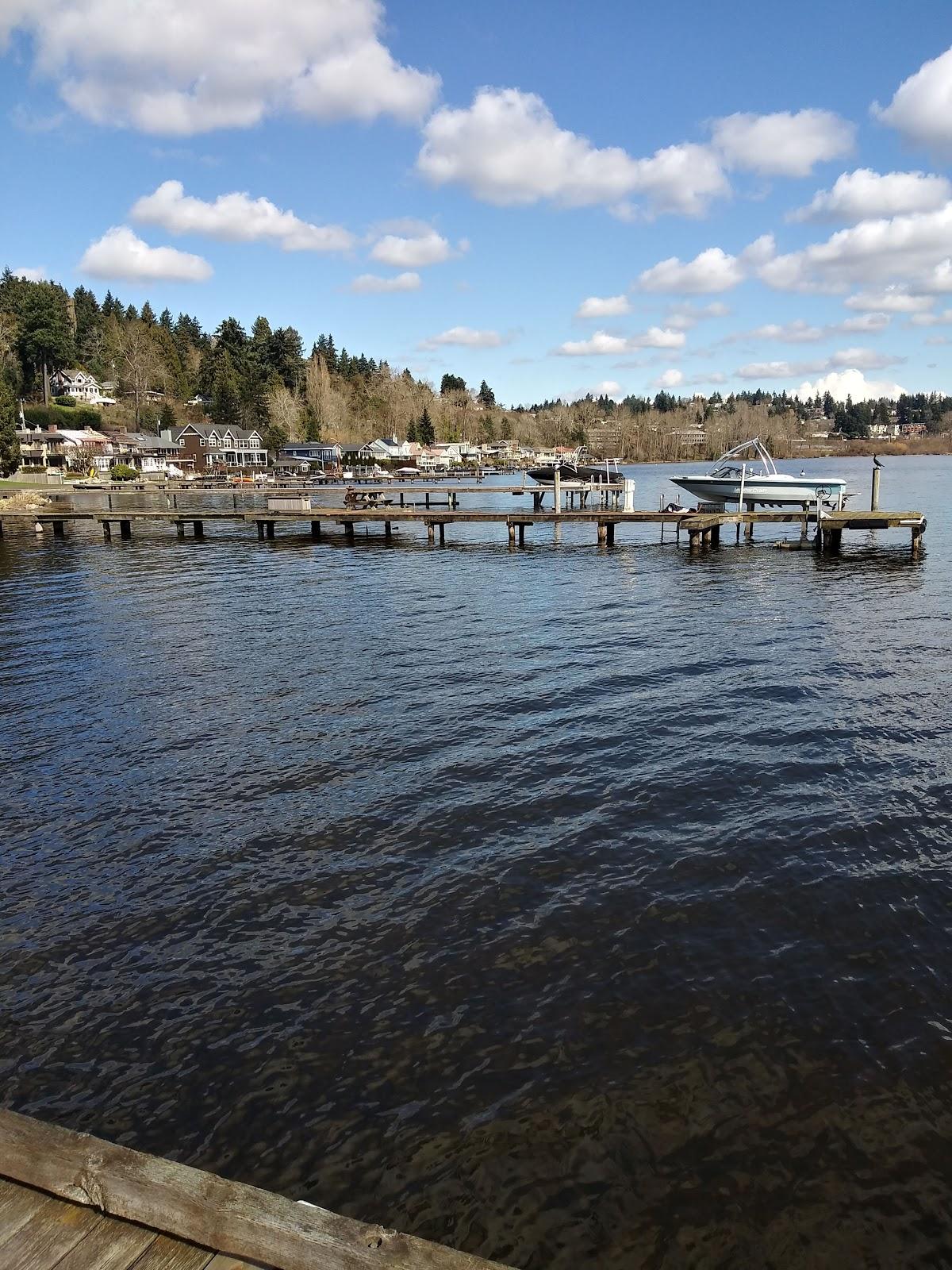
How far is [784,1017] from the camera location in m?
7.53

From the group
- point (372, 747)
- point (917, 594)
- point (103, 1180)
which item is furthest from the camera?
point (917, 594)

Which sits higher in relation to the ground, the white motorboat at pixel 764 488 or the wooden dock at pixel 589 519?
the white motorboat at pixel 764 488

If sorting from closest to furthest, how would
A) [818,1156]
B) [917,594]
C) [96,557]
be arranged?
1. [818,1156]
2. [917,594]
3. [96,557]

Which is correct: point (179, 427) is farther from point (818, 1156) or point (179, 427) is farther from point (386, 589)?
point (818, 1156)

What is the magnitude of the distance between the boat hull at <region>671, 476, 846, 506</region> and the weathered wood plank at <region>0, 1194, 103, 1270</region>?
51.6 metres

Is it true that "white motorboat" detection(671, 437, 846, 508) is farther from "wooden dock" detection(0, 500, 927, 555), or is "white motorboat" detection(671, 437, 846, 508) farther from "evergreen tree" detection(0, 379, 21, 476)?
"evergreen tree" detection(0, 379, 21, 476)

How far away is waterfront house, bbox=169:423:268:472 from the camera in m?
149

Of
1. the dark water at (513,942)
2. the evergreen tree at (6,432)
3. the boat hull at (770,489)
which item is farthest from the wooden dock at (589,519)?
the dark water at (513,942)

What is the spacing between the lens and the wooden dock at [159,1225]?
367 centimetres

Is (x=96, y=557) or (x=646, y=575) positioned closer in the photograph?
(x=646, y=575)

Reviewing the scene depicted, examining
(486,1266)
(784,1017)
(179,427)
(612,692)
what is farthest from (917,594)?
(179,427)

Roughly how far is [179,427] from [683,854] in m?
162

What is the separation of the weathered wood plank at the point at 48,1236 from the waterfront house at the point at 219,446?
147 meters

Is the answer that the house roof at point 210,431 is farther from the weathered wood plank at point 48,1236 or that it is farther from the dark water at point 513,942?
the weathered wood plank at point 48,1236
